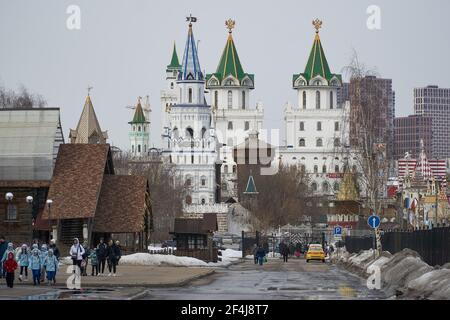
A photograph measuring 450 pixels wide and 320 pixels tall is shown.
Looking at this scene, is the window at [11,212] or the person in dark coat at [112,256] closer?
the person in dark coat at [112,256]

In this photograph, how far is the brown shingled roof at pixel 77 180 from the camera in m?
67.2

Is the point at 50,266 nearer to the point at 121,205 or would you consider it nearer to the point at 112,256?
the point at 112,256

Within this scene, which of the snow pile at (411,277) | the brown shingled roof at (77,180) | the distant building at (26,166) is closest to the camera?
the snow pile at (411,277)

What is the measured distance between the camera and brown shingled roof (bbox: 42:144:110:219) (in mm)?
67250

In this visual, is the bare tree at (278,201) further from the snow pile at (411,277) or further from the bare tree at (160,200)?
the snow pile at (411,277)

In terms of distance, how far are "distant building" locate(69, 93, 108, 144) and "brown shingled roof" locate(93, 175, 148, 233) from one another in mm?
74886

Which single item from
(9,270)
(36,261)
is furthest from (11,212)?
(9,270)

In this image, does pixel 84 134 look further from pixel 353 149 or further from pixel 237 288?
pixel 237 288

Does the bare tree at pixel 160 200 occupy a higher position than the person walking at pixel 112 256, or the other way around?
the bare tree at pixel 160 200

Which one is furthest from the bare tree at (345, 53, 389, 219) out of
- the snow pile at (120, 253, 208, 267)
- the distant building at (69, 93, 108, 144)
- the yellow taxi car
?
the distant building at (69, 93, 108, 144)

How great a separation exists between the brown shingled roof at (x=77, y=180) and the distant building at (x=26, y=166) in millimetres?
650

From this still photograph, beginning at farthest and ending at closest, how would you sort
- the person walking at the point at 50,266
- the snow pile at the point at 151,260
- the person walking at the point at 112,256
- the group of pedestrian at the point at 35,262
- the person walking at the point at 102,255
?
the snow pile at the point at 151,260 < the person walking at the point at 102,255 < the person walking at the point at 112,256 < the person walking at the point at 50,266 < the group of pedestrian at the point at 35,262

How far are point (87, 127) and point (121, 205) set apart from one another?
82241 mm

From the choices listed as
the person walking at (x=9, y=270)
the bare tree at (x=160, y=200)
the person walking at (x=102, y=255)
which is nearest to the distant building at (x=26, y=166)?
the person walking at (x=102, y=255)
